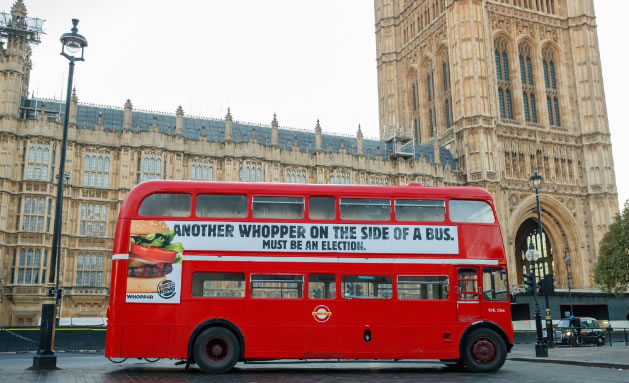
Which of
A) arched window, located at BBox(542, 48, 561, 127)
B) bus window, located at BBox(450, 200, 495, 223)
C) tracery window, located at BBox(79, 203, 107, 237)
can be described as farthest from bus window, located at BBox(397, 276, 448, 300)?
arched window, located at BBox(542, 48, 561, 127)

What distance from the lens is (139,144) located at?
41812 millimetres

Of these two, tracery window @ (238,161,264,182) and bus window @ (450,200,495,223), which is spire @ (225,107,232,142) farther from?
bus window @ (450,200,495,223)

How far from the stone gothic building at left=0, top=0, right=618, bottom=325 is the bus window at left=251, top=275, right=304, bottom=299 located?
87.2 feet

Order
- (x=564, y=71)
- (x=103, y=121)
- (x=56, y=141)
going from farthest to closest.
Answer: (x=564, y=71) < (x=103, y=121) < (x=56, y=141)

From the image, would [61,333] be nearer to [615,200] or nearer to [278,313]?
[278,313]

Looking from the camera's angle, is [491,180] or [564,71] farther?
[564,71]

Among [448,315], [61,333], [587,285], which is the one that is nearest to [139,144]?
[61,333]

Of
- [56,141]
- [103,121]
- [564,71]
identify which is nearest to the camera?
[56,141]

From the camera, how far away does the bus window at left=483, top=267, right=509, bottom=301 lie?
1512 cm

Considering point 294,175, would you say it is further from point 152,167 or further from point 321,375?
point 321,375

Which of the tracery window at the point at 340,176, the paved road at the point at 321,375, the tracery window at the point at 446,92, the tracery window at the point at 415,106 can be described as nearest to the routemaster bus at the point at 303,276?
the paved road at the point at 321,375

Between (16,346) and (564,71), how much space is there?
57.8 metres

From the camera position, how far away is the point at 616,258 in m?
41.8

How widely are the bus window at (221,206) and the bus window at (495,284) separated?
258 inches
